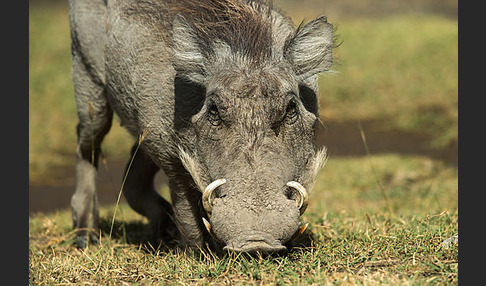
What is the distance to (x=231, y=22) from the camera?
378 centimetres

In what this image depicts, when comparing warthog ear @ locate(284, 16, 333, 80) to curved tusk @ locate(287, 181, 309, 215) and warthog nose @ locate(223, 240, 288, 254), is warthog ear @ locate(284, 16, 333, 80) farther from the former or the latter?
warthog nose @ locate(223, 240, 288, 254)

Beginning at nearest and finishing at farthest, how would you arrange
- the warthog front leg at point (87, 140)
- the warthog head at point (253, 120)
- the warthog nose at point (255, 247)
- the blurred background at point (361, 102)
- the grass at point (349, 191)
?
the warthog nose at point (255, 247) → the warthog head at point (253, 120) → the grass at point (349, 191) → the warthog front leg at point (87, 140) → the blurred background at point (361, 102)

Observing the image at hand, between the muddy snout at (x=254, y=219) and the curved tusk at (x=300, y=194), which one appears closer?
the muddy snout at (x=254, y=219)

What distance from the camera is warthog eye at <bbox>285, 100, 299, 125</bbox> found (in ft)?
11.3

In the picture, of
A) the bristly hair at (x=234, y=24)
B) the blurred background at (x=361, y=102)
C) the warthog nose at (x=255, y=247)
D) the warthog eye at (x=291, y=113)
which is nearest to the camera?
the warthog nose at (x=255, y=247)

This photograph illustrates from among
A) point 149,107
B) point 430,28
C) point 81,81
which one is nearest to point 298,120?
point 149,107

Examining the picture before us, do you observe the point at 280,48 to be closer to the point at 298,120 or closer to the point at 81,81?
the point at 298,120

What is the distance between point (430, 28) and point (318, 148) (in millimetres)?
11358

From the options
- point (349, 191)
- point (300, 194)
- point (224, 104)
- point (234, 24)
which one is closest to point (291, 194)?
point (300, 194)

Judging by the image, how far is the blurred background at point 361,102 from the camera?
28.3 ft

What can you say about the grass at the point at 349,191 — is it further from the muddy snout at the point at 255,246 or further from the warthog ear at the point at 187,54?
the warthog ear at the point at 187,54

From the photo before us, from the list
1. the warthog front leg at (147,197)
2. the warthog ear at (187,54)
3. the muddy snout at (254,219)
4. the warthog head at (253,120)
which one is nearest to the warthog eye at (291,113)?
the warthog head at (253,120)

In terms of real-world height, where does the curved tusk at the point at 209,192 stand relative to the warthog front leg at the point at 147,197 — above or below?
above

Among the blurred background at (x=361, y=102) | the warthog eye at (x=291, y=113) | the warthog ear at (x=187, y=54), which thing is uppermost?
the warthog ear at (x=187, y=54)
